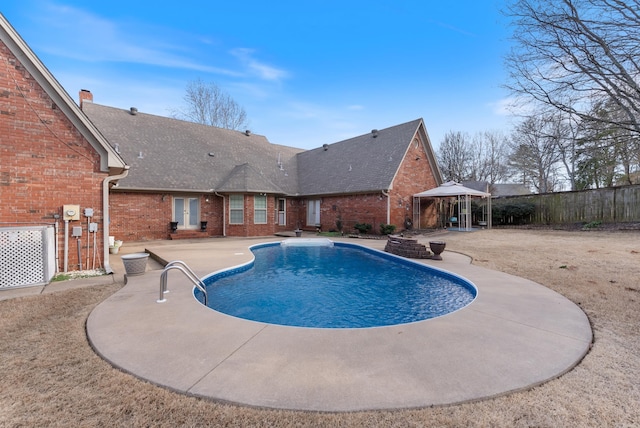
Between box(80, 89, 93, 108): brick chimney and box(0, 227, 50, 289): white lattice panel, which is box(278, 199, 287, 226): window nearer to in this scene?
box(80, 89, 93, 108): brick chimney

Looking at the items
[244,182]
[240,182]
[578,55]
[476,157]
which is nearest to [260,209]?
[244,182]

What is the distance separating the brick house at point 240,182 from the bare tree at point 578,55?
1017cm

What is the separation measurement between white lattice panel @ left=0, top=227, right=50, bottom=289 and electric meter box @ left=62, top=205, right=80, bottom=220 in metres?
1.11

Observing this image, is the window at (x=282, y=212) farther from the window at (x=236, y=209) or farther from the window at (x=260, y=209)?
the window at (x=236, y=209)

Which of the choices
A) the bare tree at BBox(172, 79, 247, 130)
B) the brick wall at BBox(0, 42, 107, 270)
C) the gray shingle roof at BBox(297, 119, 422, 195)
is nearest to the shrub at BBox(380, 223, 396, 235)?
the gray shingle roof at BBox(297, 119, 422, 195)

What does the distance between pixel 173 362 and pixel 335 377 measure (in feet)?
5.60

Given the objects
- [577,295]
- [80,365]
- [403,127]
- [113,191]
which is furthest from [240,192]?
[577,295]

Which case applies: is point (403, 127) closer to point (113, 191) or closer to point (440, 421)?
point (113, 191)

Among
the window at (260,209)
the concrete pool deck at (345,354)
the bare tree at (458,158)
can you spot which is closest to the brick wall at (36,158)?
the concrete pool deck at (345,354)

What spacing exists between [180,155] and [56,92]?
1013 cm

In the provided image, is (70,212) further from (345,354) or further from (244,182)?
(244,182)

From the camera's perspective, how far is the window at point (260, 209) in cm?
1680

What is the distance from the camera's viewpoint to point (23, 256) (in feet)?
20.0

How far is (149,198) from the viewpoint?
576 inches
